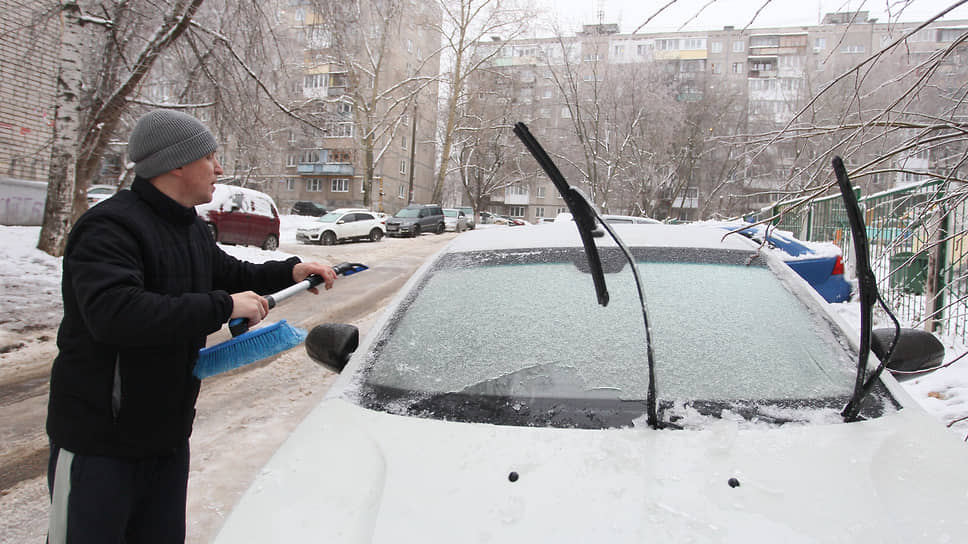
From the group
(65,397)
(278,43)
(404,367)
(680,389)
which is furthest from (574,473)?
(278,43)

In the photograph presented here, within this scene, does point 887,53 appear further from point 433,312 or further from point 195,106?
point 195,106

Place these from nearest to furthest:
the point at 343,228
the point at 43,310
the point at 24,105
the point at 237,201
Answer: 1. the point at 43,310
2. the point at 24,105
3. the point at 237,201
4. the point at 343,228

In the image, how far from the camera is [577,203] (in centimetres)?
146

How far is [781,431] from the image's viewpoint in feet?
4.92

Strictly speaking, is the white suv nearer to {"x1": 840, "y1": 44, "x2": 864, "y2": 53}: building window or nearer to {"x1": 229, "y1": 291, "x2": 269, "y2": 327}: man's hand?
{"x1": 840, "y1": 44, "x2": 864, "y2": 53}: building window

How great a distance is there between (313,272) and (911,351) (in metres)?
2.02

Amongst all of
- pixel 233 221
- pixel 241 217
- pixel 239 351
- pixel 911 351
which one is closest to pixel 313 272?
pixel 239 351

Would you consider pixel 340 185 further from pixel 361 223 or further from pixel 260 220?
pixel 260 220

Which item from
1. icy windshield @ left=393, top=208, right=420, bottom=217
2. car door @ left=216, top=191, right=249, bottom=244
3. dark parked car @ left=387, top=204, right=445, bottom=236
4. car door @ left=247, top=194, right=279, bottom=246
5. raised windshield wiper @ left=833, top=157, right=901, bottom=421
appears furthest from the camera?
icy windshield @ left=393, top=208, right=420, bottom=217

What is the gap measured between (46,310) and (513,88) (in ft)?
107

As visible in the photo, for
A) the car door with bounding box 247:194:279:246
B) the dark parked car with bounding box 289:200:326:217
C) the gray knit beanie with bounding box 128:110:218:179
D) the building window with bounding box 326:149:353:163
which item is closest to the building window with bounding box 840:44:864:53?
the gray knit beanie with bounding box 128:110:218:179

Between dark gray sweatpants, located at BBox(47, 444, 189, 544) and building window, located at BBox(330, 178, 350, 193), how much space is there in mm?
57345

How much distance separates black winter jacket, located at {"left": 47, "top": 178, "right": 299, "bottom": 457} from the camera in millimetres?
1380

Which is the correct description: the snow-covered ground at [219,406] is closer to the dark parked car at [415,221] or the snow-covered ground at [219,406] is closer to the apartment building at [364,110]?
the apartment building at [364,110]
